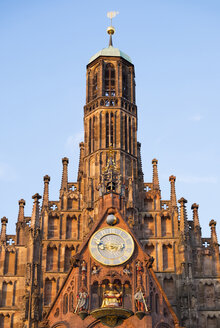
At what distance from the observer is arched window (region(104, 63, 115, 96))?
55.8 m

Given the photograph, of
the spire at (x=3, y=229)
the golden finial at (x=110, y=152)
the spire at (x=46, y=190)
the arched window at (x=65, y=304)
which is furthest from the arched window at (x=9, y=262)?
the golden finial at (x=110, y=152)

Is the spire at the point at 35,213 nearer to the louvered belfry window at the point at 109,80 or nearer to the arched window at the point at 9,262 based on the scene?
the arched window at the point at 9,262

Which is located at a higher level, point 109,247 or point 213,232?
point 213,232

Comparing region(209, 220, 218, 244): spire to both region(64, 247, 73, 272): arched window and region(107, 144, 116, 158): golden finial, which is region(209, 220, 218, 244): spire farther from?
region(64, 247, 73, 272): arched window

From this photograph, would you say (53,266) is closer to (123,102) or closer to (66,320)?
(66,320)

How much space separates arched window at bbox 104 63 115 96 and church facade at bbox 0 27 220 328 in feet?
0.23

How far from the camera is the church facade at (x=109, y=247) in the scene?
43.8 m

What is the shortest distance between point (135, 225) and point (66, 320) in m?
8.98

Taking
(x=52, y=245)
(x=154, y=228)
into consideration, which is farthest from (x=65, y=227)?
(x=154, y=228)

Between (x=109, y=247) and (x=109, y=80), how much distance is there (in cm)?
1517

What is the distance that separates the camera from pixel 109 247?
148 feet

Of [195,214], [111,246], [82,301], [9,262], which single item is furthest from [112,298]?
[195,214]

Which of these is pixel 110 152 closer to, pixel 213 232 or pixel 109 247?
pixel 213 232

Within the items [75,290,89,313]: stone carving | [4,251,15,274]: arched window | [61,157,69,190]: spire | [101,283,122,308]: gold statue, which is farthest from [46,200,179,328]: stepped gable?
[61,157,69,190]: spire
